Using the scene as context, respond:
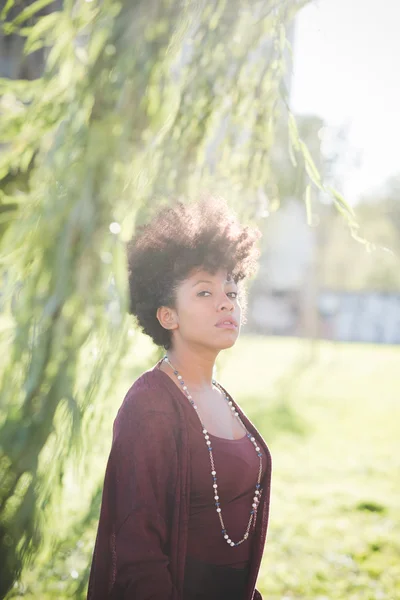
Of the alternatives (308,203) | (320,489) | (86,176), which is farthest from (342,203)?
(320,489)

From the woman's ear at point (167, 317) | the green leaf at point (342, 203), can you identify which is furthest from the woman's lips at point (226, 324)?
the green leaf at point (342, 203)

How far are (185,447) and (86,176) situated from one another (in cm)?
100

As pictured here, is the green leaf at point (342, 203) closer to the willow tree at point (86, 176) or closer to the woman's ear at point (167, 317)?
the willow tree at point (86, 176)

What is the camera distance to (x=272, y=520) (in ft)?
17.2

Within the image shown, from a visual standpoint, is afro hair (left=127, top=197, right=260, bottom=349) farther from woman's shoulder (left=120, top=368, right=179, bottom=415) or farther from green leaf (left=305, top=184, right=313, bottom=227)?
green leaf (left=305, top=184, right=313, bottom=227)

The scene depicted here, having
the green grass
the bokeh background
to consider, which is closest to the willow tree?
the bokeh background

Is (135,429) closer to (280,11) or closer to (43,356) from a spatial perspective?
(43,356)

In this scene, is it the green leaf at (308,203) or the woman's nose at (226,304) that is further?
the green leaf at (308,203)

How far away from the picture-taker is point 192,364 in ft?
6.04

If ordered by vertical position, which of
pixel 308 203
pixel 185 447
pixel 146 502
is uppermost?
pixel 308 203

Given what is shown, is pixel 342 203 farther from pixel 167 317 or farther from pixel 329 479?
pixel 329 479

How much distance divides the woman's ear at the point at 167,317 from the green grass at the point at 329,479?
3.25ft

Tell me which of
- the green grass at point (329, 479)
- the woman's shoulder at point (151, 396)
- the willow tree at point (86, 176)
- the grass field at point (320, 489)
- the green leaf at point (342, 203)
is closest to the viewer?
the woman's shoulder at point (151, 396)

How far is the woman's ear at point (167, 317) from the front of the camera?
1.82 metres
